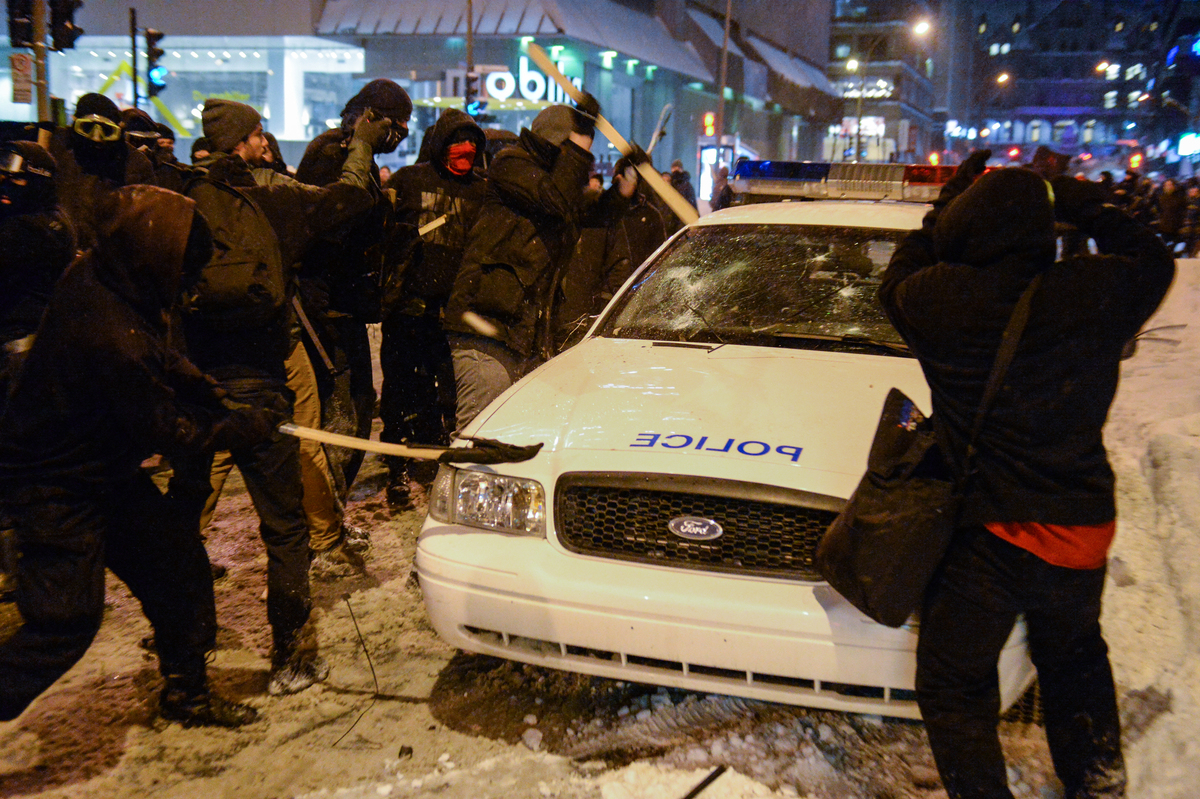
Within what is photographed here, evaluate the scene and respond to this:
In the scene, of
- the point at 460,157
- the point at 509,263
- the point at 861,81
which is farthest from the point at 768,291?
the point at 861,81

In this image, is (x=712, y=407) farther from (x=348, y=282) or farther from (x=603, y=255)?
(x=603, y=255)

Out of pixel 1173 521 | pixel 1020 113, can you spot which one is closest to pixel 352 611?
pixel 1173 521

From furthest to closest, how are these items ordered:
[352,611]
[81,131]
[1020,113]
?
[1020,113] < [81,131] < [352,611]

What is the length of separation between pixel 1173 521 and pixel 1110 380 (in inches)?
76.6

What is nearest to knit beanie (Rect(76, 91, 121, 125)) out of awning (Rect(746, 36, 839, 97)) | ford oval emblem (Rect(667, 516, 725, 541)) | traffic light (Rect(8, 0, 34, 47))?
ford oval emblem (Rect(667, 516, 725, 541))

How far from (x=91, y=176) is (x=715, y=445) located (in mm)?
3686

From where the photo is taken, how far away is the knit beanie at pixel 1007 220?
84.7 inches

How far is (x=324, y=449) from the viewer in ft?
15.1

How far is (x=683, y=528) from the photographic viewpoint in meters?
2.76

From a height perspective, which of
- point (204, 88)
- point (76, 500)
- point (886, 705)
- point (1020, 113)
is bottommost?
point (886, 705)

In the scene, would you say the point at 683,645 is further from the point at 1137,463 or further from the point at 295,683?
the point at 1137,463

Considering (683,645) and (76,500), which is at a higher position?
(76,500)

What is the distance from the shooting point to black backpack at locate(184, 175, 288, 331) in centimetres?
316

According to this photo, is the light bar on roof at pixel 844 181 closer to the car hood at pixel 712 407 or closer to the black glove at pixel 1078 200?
the car hood at pixel 712 407
